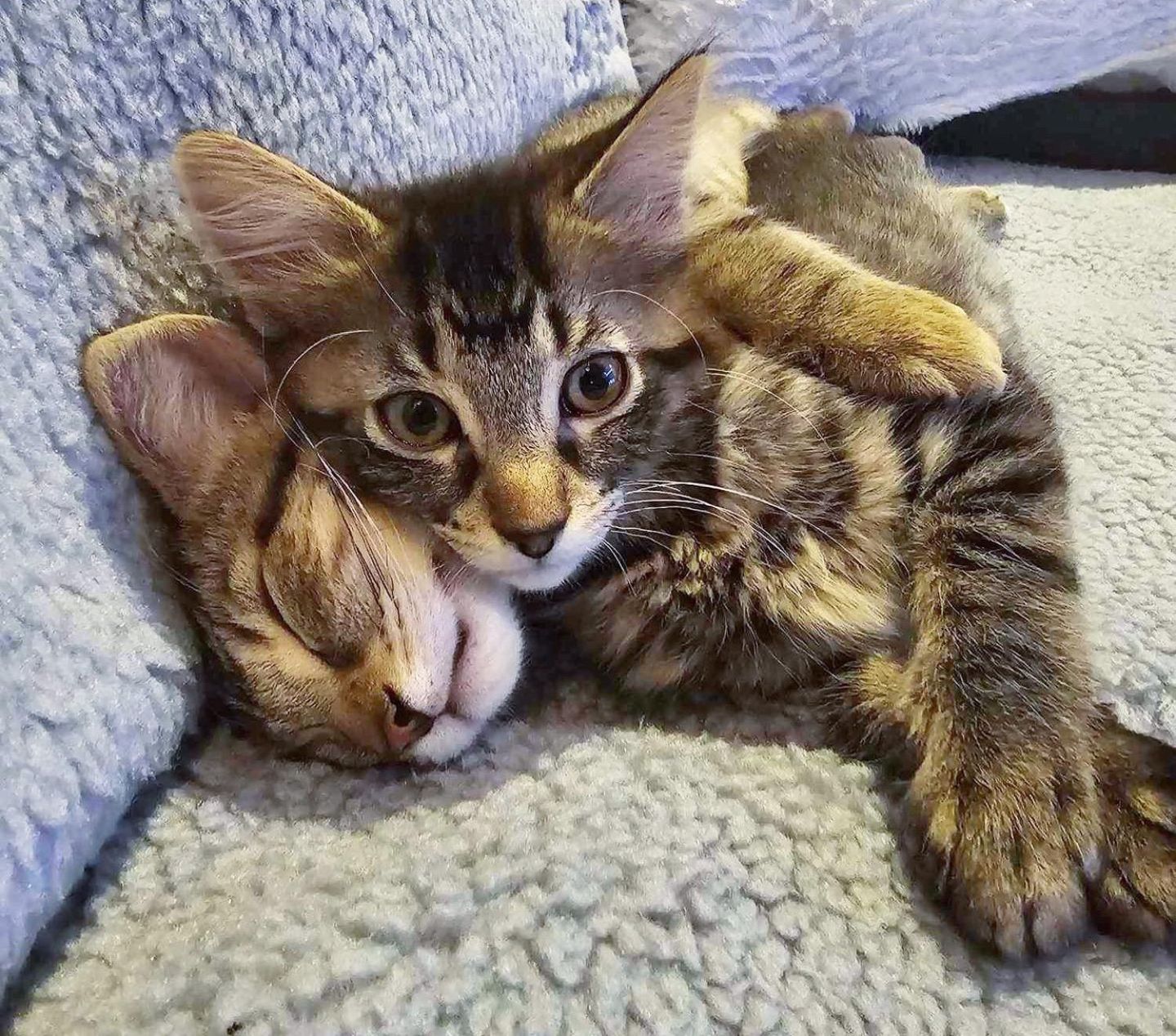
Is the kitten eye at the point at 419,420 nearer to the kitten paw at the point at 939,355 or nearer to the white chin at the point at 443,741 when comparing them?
the white chin at the point at 443,741

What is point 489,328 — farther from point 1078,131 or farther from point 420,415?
point 1078,131

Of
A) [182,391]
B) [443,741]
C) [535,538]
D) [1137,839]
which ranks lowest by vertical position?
Answer: [1137,839]

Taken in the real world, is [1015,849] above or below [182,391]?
below

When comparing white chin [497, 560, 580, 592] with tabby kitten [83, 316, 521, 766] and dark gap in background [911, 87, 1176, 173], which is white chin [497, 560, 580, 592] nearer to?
tabby kitten [83, 316, 521, 766]

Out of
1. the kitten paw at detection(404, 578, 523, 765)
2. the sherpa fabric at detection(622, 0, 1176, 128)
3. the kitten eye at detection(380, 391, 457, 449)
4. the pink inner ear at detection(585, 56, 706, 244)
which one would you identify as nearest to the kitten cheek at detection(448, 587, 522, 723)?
the kitten paw at detection(404, 578, 523, 765)

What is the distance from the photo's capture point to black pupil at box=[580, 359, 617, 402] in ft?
2.56

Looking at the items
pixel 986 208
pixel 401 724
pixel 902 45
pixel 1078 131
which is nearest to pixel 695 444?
pixel 401 724

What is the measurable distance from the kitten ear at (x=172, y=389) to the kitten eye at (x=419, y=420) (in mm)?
131

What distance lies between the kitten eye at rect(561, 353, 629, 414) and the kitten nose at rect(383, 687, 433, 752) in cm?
26

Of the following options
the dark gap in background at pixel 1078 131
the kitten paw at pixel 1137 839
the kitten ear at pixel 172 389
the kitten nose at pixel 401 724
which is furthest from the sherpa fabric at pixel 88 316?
the dark gap in background at pixel 1078 131

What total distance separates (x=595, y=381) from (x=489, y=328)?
3.7 inches

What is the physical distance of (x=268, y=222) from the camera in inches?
31.4

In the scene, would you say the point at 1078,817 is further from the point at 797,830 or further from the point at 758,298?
the point at 758,298

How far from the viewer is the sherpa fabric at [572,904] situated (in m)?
0.55
